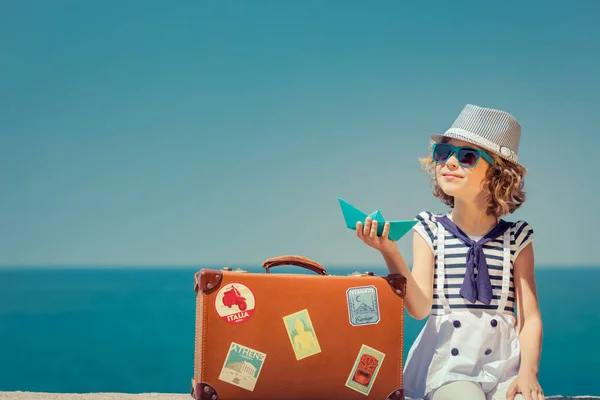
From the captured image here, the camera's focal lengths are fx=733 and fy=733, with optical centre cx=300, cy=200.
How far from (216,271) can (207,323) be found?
20 centimetres

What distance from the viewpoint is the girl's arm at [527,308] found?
10.5 ft

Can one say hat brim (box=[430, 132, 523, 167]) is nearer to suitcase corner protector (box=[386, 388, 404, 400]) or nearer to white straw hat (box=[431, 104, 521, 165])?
white straw hat (box=[431, 104, 521, 165])

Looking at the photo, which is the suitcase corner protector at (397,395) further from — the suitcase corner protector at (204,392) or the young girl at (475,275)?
the suitcase corner protector at (204,392)

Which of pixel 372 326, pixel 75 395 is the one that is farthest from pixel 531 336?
pixel 75 395

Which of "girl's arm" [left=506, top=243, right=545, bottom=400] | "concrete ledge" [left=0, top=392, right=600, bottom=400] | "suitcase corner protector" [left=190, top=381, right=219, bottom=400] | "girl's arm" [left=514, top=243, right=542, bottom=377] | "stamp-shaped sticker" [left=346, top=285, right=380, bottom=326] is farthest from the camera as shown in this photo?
"concrete ledge" [left=0, top=392, right=600, bottom=400]

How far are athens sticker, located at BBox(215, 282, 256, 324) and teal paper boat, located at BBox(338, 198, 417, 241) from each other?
490 mm

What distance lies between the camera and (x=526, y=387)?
3.07 m

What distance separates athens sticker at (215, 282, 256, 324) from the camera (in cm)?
287

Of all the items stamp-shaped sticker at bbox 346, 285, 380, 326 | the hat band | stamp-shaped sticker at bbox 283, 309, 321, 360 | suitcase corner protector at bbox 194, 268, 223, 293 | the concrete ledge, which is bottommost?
the concrete ledge

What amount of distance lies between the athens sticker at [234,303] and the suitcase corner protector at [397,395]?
706mm

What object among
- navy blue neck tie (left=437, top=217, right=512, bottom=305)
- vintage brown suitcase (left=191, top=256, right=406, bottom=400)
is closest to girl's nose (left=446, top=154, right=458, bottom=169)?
navy blue neck tie (left=437, top=217, right=512, bottom=305)

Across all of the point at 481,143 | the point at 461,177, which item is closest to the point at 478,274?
the point at 461,177

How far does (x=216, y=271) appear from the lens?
9.46 feet

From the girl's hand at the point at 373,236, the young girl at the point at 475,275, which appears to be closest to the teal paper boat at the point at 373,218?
the girl's hand at the point at 373,236
